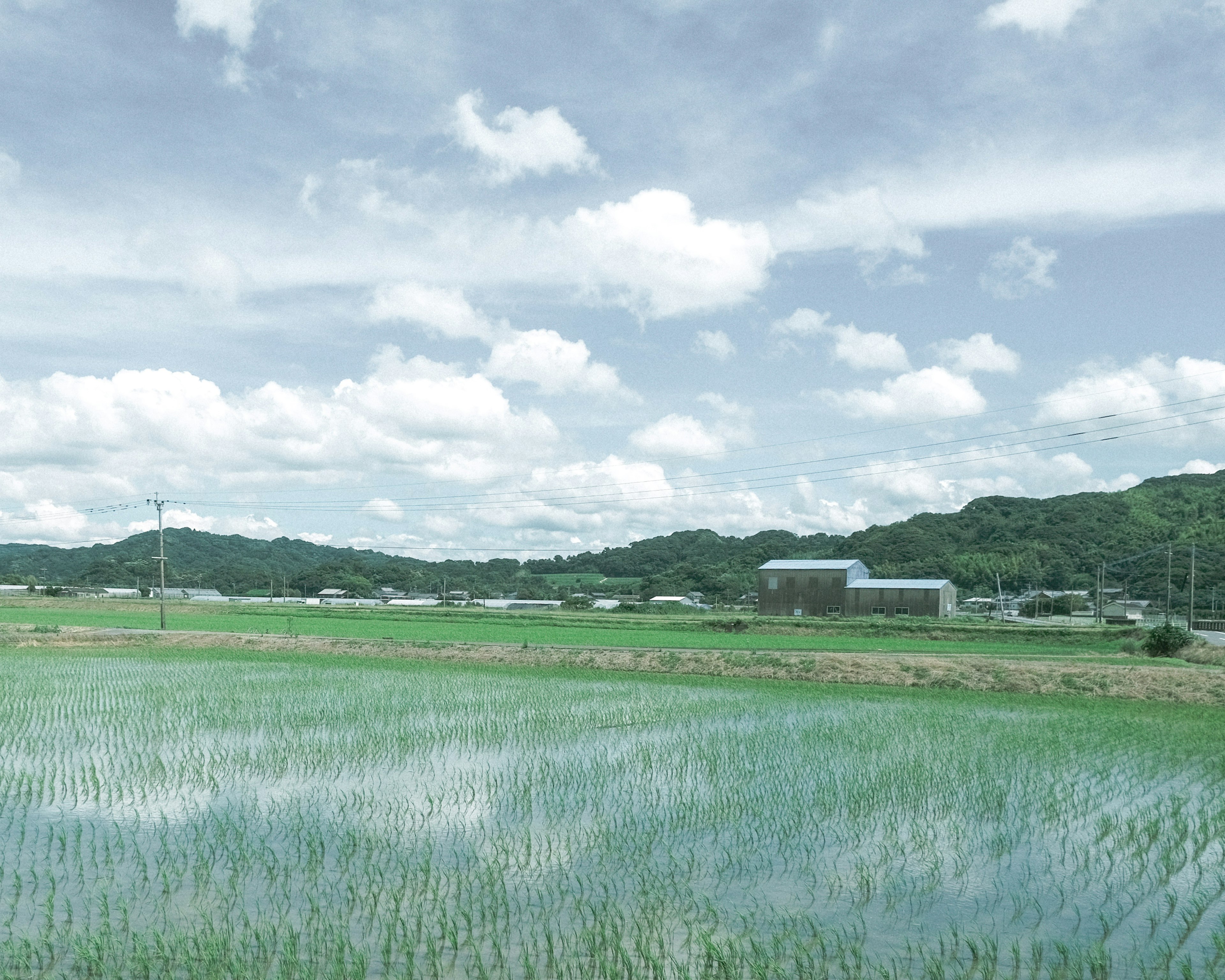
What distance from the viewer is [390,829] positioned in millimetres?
9281

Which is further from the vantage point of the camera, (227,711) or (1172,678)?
(1172,678)

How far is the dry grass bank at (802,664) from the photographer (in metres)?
25.2

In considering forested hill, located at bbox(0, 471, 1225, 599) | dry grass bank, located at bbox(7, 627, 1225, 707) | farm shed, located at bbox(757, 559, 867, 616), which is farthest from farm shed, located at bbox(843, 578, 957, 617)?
dry grass bank, located at bbox(7, 627, 1225, 707)

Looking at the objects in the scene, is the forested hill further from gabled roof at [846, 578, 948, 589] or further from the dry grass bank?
the dry grass bank

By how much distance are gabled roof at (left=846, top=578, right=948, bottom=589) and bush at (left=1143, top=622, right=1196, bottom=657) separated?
3481cm

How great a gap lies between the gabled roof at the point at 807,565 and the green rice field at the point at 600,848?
55.8m

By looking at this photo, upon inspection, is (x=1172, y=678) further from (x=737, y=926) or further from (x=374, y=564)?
(x=374, y=564)

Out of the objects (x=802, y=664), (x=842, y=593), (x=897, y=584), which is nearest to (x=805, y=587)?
(x=842, y=593)

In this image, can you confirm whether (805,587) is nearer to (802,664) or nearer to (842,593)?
(842,593)

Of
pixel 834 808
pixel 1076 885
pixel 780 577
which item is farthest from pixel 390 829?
pixel 780 577

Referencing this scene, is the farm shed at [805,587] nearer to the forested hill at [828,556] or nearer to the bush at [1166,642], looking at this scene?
the forested hill at [828,556]

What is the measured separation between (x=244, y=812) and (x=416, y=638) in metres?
30.2

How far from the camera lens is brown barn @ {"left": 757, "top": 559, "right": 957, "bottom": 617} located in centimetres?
7088

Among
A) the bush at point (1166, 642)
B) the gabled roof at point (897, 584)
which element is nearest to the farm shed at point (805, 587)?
the gabled roof at point (897, 584)
